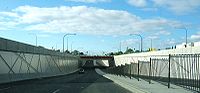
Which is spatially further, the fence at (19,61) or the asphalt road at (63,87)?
the fence at (19,61)

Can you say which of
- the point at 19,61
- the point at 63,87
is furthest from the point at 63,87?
the point at 19,61

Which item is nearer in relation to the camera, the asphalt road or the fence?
the asphalt road

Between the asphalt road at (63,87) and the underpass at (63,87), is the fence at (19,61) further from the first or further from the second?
the asphalt road at (63,87)

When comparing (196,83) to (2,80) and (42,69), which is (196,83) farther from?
(42,69)

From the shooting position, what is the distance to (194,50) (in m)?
54.7

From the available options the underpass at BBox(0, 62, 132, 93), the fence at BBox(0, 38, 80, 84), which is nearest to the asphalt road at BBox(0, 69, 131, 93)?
the underpass at BBox(0, 62, 132, 93)

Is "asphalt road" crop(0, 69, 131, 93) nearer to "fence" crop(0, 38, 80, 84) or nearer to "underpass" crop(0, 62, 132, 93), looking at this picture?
"underpass" crop(0, 62, 132, 93)

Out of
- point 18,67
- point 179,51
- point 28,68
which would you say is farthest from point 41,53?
point 179,51

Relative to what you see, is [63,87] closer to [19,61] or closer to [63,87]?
[63,87]

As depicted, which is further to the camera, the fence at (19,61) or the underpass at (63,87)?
the fence at (19,61)

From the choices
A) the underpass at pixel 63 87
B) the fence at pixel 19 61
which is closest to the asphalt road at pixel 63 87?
the underpass at pixel 63 87

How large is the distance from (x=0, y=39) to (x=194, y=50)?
2501 cm

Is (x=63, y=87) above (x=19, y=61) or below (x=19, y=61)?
below

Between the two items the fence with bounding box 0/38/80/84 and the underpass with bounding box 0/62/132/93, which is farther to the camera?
the fence with bounding box 0/38/80/84
